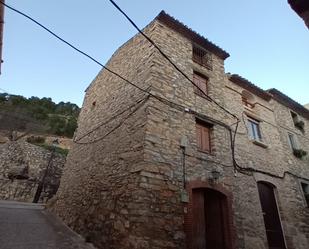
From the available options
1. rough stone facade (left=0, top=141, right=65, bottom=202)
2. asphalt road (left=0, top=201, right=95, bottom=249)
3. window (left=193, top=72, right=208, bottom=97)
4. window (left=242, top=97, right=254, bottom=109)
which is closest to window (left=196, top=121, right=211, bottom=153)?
window (left=193, top=72, right=208, bottom=97)

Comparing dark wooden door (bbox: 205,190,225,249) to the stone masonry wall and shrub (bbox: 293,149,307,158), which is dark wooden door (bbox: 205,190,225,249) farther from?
shrub (bbox: 293,149,307,158)

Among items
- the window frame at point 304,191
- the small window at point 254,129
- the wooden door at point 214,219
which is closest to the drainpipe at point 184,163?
the wooden door at point 214,219

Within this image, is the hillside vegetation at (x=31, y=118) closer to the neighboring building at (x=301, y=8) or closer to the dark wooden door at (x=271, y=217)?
the dark wooden door at (x=271, y=217)

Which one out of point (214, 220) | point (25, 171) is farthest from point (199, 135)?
point (25, 171)

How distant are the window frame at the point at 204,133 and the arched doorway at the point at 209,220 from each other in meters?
1.25

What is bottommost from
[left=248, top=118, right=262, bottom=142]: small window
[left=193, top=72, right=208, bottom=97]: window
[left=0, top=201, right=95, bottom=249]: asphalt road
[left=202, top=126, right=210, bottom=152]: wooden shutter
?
[left=0, top=201, right=95, bottom=249]: asphalt road

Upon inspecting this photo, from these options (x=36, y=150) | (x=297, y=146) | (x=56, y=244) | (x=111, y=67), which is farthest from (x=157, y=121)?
(x=36, y=150)

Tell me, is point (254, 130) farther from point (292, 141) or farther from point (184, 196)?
point (184, 196)

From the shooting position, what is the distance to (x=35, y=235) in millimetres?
5965

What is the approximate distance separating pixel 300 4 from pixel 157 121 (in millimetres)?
4120

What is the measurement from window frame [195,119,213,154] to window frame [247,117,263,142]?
238 centimetres

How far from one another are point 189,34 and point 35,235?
825cm

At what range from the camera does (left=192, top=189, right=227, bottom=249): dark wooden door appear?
562 centimetres

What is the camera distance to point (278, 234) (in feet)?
25.0
